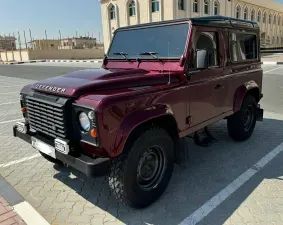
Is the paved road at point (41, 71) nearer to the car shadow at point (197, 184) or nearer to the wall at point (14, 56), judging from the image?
the car shadow at point (197, 184)

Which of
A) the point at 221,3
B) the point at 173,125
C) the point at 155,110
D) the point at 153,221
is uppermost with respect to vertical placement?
the point at 221,3

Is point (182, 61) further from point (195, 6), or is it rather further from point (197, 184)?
point (195, 6)

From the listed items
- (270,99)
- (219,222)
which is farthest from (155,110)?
(270,99)

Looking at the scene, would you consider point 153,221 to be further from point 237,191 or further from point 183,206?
point 237,191

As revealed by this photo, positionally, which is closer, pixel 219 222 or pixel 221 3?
pixel 219 222

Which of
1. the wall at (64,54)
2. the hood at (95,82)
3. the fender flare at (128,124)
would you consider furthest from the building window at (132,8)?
the fender flare at (128,124)

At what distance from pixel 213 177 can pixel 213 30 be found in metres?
2.14

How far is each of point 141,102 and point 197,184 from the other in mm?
1537

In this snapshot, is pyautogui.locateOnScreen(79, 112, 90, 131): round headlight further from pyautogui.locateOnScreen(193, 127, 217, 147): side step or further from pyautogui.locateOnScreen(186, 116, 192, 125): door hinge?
pyautogui.locateOnScreen(193, 127, 217, 147): side step

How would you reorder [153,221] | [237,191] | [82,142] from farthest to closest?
1. [237,191]
2. [153,221]
3. [82,142]

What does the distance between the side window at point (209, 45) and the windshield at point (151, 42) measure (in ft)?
0.61

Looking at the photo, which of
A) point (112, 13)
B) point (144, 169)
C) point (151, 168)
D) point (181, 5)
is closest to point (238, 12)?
point (181, 5)

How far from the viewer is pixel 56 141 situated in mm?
2820

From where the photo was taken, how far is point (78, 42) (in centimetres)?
6300
